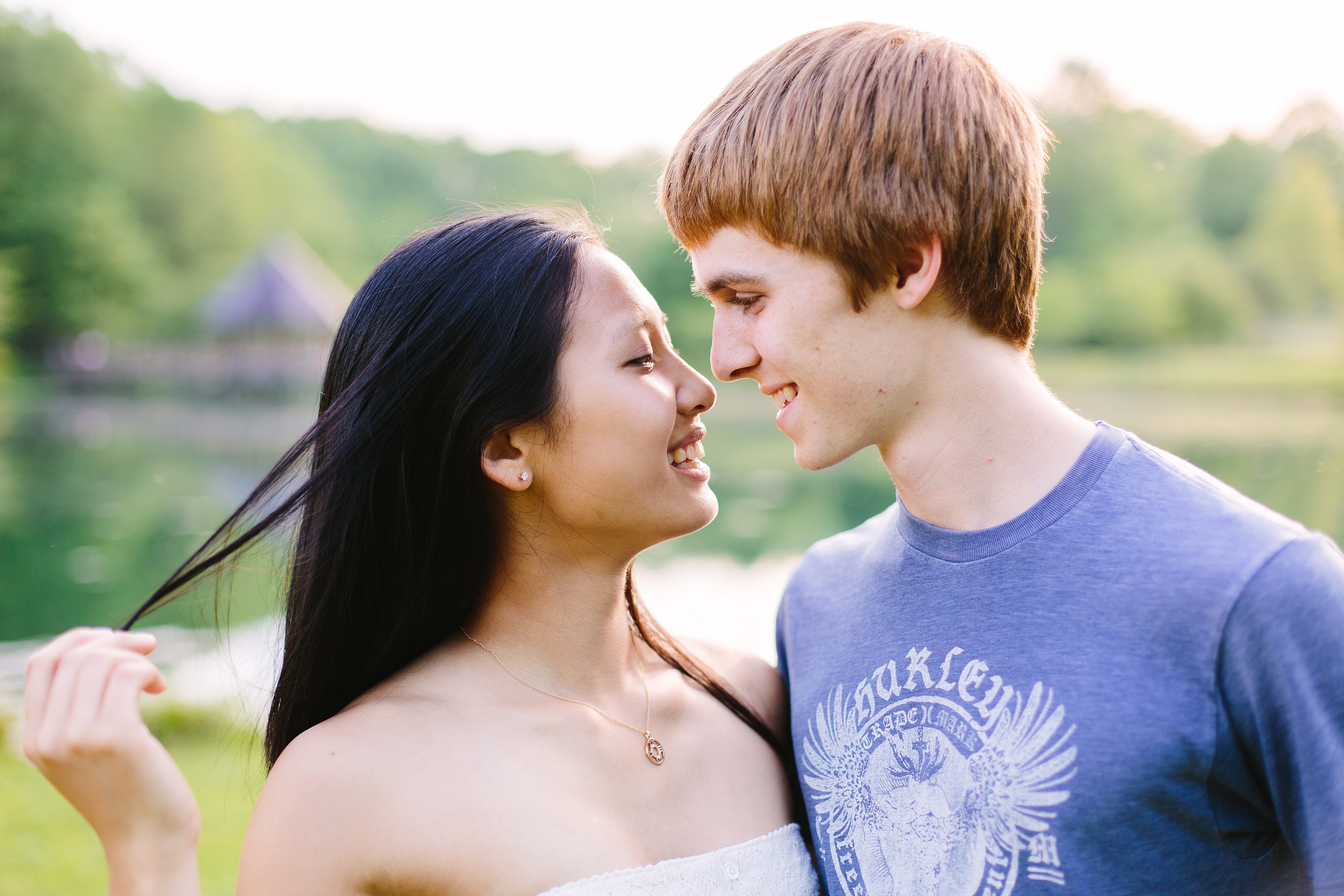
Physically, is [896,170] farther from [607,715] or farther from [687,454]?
[607,715]

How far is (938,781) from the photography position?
6.66ft

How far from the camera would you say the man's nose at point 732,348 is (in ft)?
7.63

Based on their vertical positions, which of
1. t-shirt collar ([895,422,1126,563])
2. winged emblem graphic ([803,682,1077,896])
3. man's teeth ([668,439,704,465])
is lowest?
winged emblem graphic ([803,682,1077,896])

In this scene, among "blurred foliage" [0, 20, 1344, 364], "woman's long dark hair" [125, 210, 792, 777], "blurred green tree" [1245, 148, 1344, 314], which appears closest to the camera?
"woman's long dark hair" [125, 210, 792, 777]

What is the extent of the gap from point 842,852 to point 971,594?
63 centimetres

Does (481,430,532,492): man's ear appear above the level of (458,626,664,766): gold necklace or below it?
above

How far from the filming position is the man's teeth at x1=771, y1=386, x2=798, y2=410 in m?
2.34

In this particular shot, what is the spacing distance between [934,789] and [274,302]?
123ft

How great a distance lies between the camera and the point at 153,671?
1.68 m

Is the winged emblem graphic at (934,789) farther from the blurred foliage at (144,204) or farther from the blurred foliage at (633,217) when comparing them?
the blurred foliage at (633,217)

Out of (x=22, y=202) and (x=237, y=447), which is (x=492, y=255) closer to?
(x=237, y=447)

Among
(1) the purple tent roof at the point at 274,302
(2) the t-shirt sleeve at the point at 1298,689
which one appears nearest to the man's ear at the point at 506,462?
(2) the t-shirt sleeve at the point at 1298,689

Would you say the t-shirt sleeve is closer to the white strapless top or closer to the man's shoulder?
the man's shoulder

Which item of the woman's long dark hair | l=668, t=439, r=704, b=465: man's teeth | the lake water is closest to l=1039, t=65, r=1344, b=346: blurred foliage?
the lake water
